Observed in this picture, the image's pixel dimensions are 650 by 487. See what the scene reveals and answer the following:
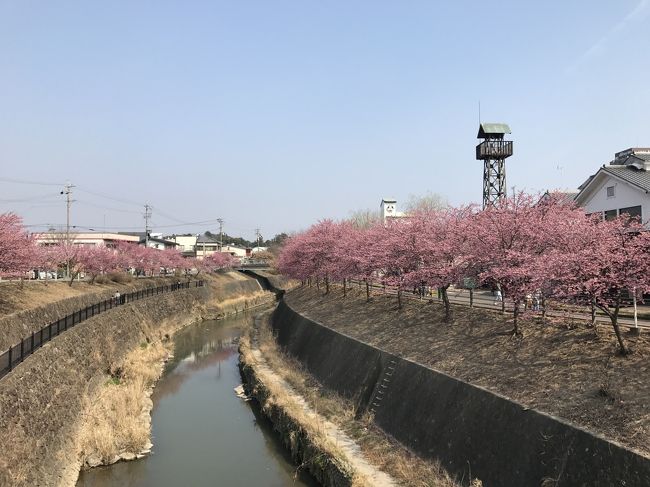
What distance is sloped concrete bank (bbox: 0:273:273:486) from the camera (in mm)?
12852

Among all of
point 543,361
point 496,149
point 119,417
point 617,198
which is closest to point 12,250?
point 119,417

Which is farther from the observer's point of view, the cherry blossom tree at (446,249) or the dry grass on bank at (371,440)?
the cherry blossom tree at (446,249)

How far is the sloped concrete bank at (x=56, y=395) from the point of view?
12852 millimetres

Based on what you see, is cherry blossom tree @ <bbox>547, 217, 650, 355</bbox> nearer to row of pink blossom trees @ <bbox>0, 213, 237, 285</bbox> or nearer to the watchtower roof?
row of pink blossom trees @ <bbox>0, 213, 237, 285</bbox>

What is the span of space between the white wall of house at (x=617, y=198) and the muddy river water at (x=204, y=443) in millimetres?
22923

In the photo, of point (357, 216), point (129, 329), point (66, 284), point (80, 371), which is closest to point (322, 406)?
point (80, 371)

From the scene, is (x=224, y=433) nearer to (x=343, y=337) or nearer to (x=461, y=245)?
(x=343, y=337)

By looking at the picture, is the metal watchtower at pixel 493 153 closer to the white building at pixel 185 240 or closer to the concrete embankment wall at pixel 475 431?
the concrete embankment wall at pixel 475 431

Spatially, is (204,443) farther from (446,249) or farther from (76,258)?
(76,258)

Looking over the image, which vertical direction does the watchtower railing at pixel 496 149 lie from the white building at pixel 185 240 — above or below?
above

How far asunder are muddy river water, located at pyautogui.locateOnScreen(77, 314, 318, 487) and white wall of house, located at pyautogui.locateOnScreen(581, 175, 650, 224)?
2292 cm

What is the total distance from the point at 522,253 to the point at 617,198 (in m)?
16.7

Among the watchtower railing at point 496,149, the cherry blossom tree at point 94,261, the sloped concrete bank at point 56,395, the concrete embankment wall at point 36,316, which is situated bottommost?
Answer: the sloped concrete bank at point 56,395

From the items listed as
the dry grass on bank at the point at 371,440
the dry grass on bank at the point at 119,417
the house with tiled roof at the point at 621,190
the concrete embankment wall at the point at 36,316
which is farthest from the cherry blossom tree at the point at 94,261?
the house with tiled roof at the point at 621,190
